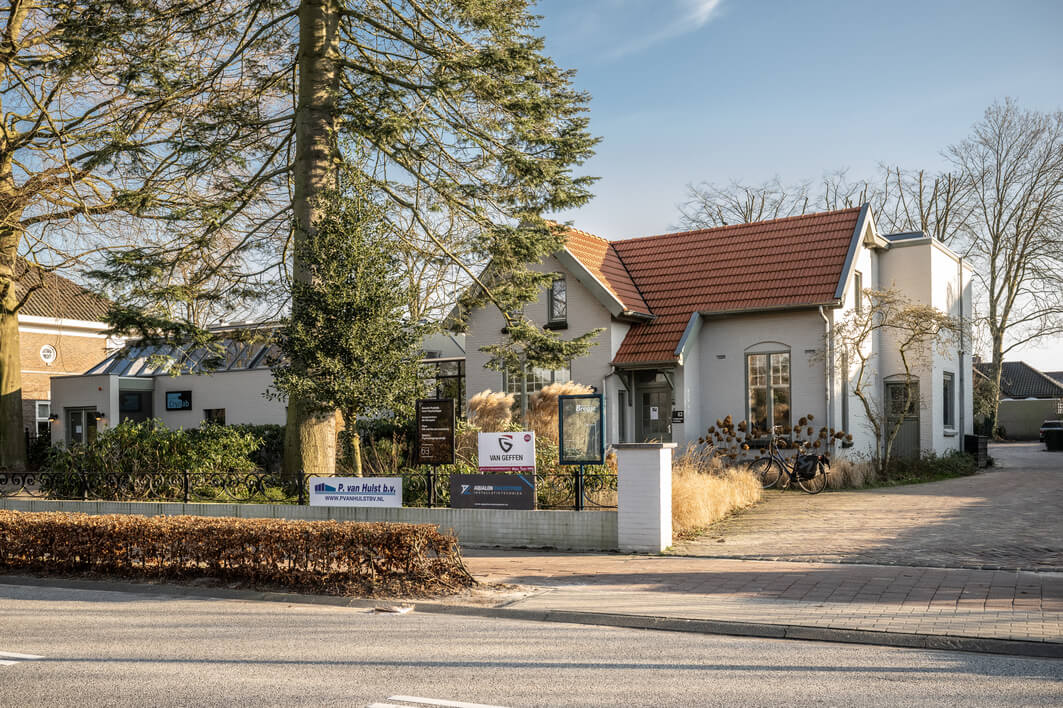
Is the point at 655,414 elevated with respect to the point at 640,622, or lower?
elevated

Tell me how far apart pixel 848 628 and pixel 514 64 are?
1092 cm

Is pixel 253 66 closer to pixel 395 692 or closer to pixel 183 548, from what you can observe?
pixel 183 548

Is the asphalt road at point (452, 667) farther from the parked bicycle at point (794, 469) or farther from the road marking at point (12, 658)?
the parked bicycle at point (794, 469)

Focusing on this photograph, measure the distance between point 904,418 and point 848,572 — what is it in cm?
1660

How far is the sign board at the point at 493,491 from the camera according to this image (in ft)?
46.0

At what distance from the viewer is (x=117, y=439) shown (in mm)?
19172

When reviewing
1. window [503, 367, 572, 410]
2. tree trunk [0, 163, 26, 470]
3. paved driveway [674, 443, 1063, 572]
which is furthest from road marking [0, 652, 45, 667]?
tree trunk [0, 163, 26, 470]

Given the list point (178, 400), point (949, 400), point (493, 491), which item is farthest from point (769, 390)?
point (178, 400)

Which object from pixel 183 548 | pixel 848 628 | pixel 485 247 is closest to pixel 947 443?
pixel 485 247

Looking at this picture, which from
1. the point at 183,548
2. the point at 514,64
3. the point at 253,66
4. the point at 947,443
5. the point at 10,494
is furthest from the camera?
the point at 947,443

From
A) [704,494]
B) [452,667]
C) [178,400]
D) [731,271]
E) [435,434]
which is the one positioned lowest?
[452,667]

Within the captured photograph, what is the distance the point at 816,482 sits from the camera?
68.1 feet

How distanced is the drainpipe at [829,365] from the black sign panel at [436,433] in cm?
1202

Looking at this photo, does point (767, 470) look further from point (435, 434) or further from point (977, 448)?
point (977, 448)
